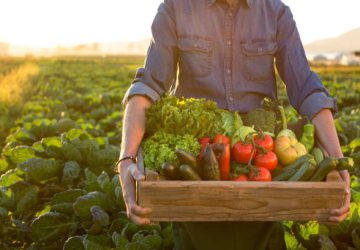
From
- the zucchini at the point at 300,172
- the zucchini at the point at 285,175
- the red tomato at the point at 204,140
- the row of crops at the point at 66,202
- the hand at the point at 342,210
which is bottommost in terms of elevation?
the row of crops at the point at 66,202

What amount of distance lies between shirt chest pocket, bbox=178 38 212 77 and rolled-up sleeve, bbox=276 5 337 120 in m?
0.44

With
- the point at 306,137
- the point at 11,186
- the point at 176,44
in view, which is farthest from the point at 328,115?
the point at 11,186

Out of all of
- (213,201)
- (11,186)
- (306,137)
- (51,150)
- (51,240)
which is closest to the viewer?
(213,201)

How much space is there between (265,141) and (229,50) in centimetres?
74

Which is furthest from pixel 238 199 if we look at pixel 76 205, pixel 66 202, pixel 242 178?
pixel 66 202

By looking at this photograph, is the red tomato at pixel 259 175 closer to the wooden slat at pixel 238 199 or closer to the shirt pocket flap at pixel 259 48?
the wooden slat at pixel 238 199

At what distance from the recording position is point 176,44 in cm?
360

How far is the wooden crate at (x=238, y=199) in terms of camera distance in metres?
2.77

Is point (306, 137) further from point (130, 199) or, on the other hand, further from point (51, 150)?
point (51, 150)

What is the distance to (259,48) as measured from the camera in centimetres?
360

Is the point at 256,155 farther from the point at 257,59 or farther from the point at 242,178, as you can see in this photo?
the point at 257,59

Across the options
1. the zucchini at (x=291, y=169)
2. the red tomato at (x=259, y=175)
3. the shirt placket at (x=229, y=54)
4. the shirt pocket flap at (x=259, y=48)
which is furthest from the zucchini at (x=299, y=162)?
the shirt pocket flap at (x=259, y=48)

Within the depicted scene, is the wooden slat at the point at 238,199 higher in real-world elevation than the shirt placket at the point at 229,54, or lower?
lower

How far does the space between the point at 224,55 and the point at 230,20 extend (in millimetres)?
209
